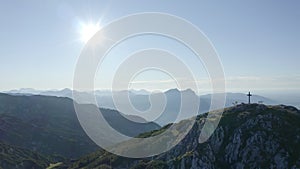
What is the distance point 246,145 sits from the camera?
98.1 m

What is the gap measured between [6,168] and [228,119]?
144 m

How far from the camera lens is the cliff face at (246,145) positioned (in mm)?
92562

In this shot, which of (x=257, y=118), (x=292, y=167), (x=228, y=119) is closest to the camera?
(x=292, y=167)

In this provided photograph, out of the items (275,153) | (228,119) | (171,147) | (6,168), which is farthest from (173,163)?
(6,168)

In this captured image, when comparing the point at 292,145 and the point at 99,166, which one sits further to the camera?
the point at 99,166

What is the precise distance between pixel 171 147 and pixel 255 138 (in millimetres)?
36421

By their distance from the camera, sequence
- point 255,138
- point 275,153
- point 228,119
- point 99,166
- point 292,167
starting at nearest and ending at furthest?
1. point 292,167
2. point 275,153
3. point 255,138
4. point 228,119
5. point 99,166

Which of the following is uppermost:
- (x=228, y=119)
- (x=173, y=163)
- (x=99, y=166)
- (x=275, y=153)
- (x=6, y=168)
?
(x=228, y=119)

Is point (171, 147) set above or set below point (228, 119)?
below

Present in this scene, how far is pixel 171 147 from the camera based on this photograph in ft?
405

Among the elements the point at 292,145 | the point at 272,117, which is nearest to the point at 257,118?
the point at 272,117

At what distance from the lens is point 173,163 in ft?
352

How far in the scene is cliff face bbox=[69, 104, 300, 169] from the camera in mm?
92562

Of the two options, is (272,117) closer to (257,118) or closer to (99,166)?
(257,118)
